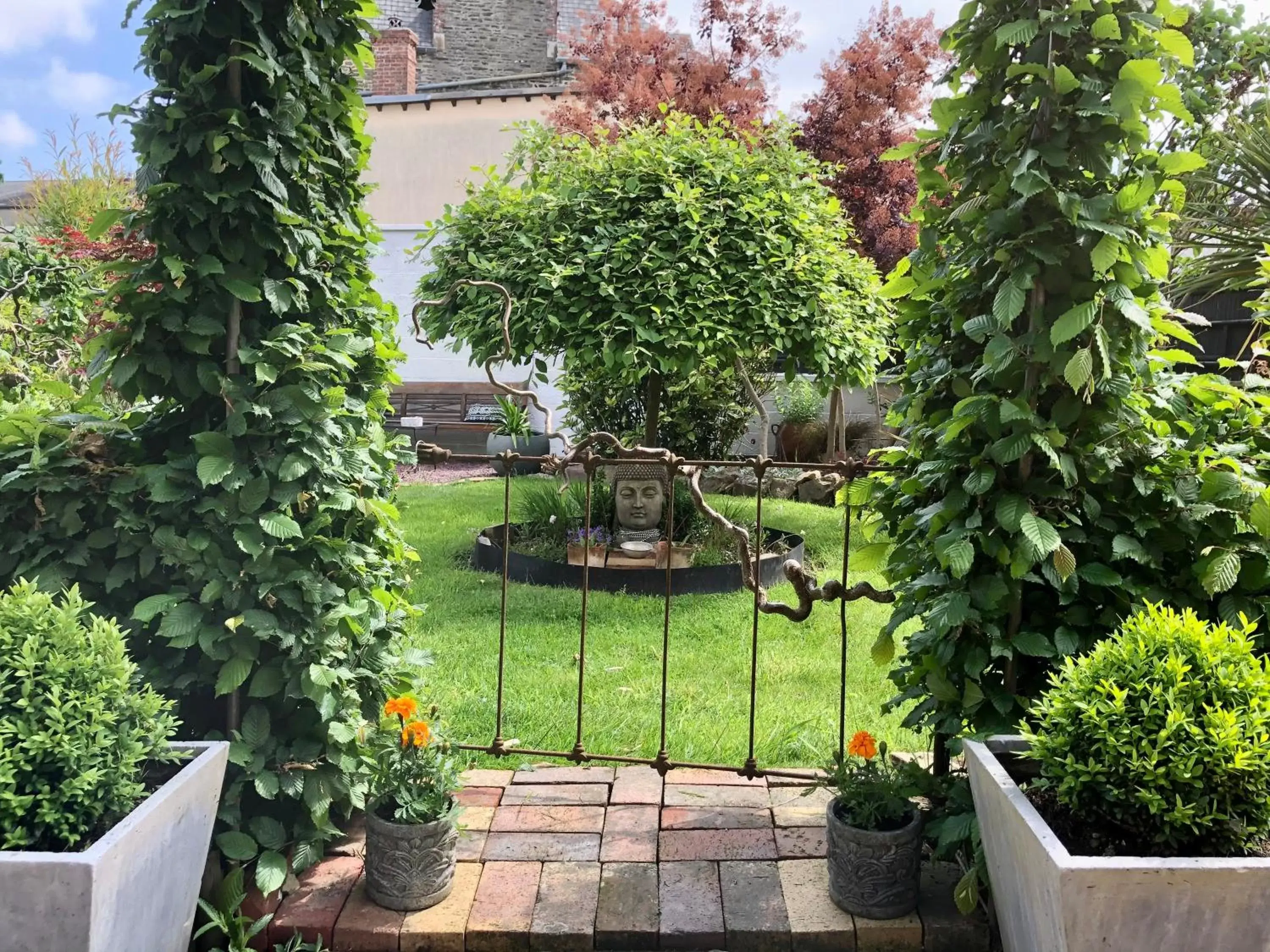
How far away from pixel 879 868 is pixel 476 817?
4.07ft

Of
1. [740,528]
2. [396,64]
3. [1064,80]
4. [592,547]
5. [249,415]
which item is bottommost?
[592,547]

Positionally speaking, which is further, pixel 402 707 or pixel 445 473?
pixel 445 473

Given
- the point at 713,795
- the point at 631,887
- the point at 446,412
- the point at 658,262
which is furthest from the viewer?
the point at 446,412

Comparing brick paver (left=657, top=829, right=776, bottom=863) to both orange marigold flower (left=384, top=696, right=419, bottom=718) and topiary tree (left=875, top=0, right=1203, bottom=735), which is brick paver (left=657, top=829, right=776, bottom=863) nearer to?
topiary tree (left=875, top=0, right=1203, bottom=735)

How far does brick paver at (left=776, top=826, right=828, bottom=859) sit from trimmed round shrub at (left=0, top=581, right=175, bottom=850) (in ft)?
5.36

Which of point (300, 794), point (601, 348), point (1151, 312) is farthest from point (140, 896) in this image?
point (601, 348)


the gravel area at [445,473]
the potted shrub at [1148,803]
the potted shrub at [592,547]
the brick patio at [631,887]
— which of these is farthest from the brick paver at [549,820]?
the gravel area at [445,473]

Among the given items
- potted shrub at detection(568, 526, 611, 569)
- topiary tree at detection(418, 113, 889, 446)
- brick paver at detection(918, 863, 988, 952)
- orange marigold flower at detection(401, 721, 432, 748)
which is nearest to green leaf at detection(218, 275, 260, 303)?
orange marigold flower at detection(401, 721, 432, 748)

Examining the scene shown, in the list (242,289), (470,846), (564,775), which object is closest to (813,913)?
(470,846)

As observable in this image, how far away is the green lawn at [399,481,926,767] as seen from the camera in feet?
11.7

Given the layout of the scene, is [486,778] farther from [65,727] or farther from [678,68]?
[678,68]

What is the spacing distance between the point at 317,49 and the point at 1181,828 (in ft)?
8.55

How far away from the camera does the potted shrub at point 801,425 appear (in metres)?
11.3

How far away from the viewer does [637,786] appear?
9.70 ft
